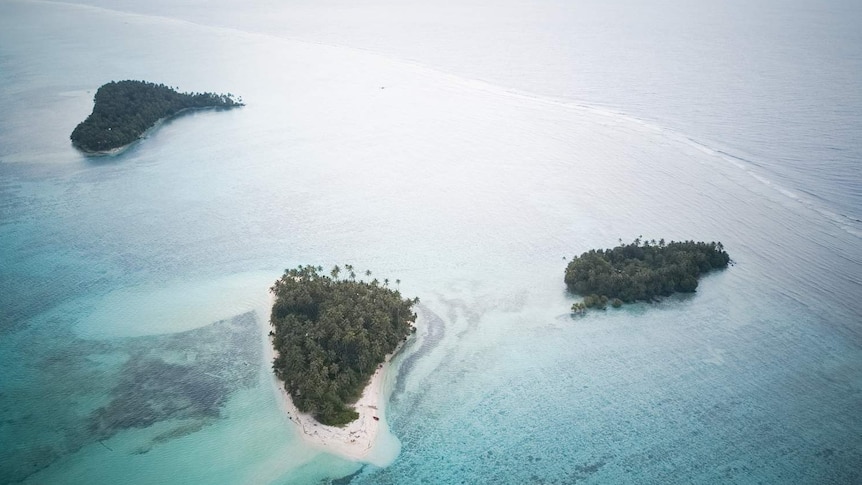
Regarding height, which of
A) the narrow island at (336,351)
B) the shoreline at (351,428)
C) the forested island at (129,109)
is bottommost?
the shoreline at (351,428)

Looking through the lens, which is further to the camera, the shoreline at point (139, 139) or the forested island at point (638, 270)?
the shoreline at point (139, 139)

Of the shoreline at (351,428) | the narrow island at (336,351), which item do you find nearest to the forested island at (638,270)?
the narrow island at (336,351)

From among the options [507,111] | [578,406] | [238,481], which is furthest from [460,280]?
[507,111]

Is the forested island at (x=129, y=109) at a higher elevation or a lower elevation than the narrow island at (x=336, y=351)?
higher

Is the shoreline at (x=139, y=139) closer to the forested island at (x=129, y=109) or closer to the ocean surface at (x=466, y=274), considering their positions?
the forested island at (x=129, y=109)

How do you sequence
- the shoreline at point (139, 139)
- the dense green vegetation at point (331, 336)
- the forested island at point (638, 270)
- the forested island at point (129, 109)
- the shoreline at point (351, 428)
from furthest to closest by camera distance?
the forested island at point (129, 109), the shoreline at point (139, 139), the forested island at point (638, 270), the dense green vegetation at point (331, 336), the shoreline at point (351, 428)

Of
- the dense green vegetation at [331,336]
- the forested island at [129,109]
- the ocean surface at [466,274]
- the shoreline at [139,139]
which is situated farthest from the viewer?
the forested island at [129,109]

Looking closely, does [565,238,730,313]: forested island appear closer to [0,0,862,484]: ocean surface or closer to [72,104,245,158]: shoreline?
[0,0,862,484]: ocean surface
